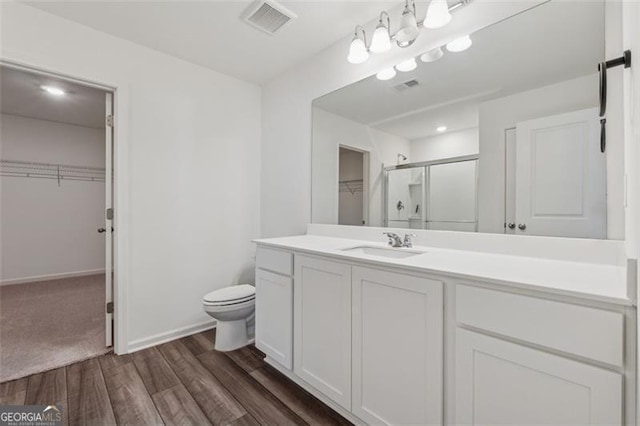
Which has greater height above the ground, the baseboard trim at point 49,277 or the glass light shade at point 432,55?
the glass light shade at point 432,55

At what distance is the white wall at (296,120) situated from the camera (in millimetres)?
1896

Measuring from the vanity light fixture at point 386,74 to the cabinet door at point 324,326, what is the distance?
1272 millimetres

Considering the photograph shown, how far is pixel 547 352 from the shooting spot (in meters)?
0.82

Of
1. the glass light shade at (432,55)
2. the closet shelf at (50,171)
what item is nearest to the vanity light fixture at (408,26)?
the glass light shade at (432,55)

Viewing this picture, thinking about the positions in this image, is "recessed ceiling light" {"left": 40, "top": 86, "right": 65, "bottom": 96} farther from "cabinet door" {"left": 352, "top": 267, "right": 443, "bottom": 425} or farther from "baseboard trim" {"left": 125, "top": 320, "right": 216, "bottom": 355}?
"cabinet door" {"left": 352, "top": 267, "right": 443, "bottom": 425}

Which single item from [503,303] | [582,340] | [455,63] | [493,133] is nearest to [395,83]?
[455,63]

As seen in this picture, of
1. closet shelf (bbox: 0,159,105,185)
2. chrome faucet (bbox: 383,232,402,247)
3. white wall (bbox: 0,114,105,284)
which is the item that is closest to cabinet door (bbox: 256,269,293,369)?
chrome faucet (bbox: 383,232,402,247)

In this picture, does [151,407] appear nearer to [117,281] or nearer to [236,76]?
[117,281]

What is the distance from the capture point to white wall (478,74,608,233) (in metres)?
1.21

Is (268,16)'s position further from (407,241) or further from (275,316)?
(275,316)

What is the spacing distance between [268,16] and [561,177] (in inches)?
74.7

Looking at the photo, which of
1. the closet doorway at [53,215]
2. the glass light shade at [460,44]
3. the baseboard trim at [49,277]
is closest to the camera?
the glass light shade at [460,44]

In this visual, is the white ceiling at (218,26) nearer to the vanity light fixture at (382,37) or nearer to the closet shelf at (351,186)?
the vanity light fixture at (382,37)

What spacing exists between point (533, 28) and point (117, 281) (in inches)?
Answer: 115
